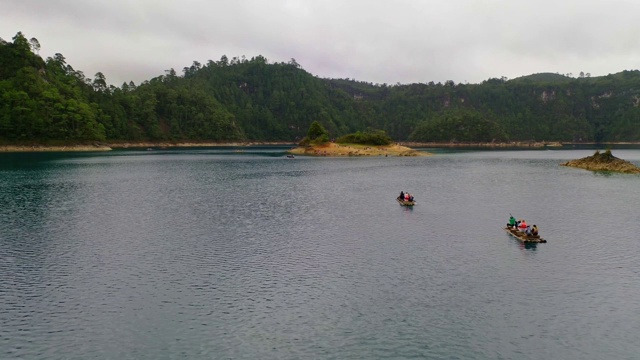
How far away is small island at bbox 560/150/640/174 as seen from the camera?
14893cm

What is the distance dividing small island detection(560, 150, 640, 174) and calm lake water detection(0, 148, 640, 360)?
78890 millimetres

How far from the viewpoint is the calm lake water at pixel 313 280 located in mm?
30188

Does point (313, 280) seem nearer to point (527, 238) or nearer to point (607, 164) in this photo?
point (527, 238)

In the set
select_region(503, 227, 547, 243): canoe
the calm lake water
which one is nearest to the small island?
the calm lake water

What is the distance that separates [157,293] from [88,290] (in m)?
6.20

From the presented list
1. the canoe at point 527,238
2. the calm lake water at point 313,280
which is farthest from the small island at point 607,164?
the canoe at point 527,238

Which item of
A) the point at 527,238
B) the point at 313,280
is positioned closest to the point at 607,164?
the point at 527,238

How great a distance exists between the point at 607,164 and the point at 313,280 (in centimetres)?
15346

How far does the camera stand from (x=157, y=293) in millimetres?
38781

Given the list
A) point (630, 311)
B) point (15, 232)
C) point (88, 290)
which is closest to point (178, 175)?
point (15, 232)

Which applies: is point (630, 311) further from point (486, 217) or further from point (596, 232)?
point (486, 217)

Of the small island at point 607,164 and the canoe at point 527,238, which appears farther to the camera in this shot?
the small island at point 607,164

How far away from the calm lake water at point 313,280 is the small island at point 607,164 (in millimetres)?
78890

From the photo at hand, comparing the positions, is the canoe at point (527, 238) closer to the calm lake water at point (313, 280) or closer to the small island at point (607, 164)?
the calm lake water at point (313, 280)
